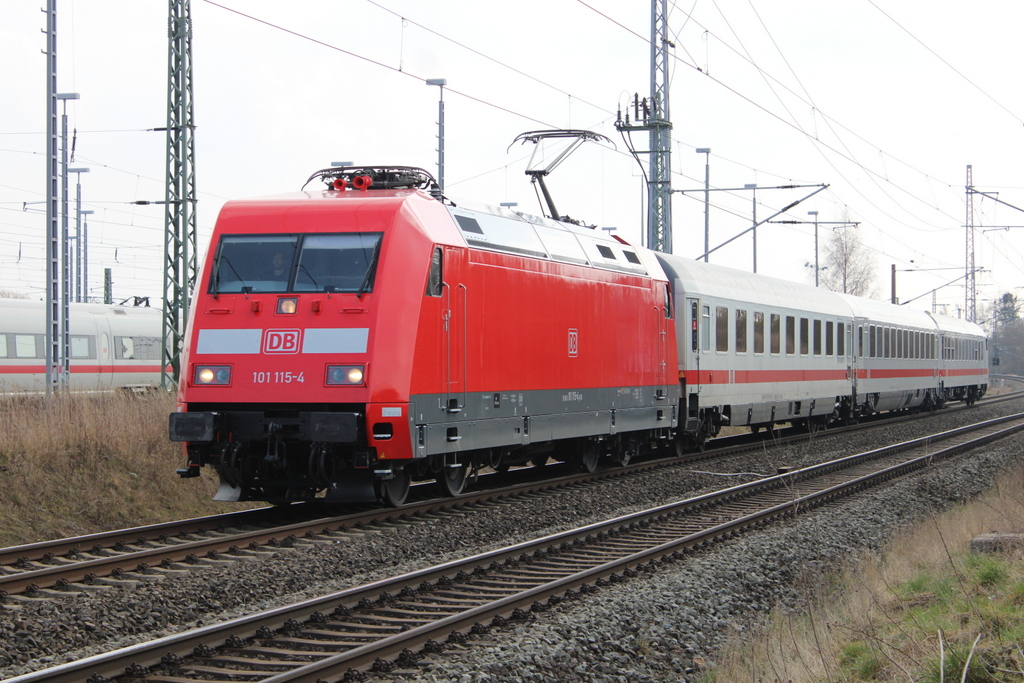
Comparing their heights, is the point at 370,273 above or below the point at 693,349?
above

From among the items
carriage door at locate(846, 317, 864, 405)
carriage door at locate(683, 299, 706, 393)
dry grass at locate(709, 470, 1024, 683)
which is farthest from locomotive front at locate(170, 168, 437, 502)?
carriage door at locate(846, 317, 864, 405)

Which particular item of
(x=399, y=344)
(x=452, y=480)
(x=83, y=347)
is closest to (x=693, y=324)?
(x=452, y=480)

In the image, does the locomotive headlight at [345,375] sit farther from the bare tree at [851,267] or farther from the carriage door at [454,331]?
the bare tree at [851,267]

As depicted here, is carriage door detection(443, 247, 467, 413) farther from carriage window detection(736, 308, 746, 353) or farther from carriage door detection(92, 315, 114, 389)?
carriage door detection(92, 315, 114, 389)

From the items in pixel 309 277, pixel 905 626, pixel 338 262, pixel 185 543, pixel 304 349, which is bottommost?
pixel 905 626

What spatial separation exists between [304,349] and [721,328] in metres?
11.1

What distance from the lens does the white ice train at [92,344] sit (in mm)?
26328

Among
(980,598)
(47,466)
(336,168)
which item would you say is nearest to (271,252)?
(336,168)

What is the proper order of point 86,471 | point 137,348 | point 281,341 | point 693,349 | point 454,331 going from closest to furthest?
point 281,341 < point 454,331 < point 86,471 < point 693,349 < point 137,348

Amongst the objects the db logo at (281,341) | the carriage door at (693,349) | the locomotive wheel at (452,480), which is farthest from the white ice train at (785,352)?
the db logo at (281,341)

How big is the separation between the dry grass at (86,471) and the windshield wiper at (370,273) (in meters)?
3.97

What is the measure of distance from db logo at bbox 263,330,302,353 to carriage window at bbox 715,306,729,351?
1075 cm

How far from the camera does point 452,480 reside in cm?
1293

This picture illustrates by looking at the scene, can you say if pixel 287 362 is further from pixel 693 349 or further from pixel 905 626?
pixel 693 349
